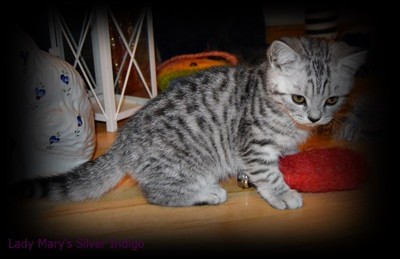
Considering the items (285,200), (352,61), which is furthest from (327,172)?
(352,61)

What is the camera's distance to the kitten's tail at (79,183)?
1.29 m

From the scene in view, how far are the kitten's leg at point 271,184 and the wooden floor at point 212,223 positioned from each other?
28 mm

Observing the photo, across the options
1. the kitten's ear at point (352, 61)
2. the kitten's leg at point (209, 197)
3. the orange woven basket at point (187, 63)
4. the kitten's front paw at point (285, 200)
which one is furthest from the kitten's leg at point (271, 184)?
the orange woven basket at point (187, 63)

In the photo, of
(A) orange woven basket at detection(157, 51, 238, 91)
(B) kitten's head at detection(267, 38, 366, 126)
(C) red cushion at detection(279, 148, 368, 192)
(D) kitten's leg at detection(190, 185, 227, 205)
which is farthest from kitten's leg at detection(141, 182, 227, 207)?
(A) orange woven basket at detection(157, 51, 238, 91)

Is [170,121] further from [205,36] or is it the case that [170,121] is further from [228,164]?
[205,36]

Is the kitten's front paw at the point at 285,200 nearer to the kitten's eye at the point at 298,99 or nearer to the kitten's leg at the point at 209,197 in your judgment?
the kitten's leg at the point at 209,197

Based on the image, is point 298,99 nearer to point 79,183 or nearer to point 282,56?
point 282,56

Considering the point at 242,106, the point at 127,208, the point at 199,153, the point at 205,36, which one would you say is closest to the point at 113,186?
the point at 127,208

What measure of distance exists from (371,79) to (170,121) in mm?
1299

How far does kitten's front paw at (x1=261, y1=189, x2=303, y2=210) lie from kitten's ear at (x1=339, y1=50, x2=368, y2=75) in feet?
1.44

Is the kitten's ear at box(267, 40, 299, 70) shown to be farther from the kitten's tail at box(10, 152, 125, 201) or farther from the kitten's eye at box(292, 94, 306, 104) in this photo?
the kitten's tail at box(10, 152, 125, 201)

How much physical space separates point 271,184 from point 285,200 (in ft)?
0.23

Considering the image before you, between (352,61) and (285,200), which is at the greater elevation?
(352,61)

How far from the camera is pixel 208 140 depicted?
139cm
